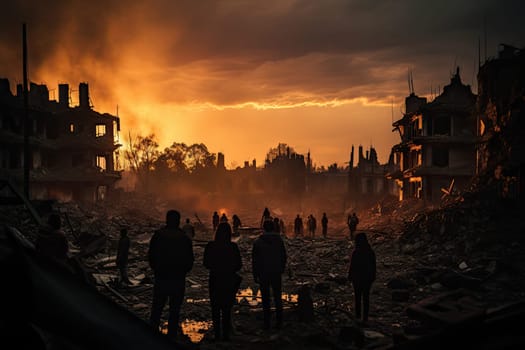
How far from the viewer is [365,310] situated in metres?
7.84

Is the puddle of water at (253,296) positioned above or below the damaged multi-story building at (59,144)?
below

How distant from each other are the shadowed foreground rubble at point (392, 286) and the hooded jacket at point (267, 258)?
2.72ft

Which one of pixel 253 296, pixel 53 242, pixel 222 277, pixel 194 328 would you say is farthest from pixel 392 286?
pixel 53 242

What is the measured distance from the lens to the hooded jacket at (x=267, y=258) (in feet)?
25.1

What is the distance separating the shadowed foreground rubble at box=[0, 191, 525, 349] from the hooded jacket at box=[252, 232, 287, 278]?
0.83m

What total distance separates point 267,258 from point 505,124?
18413mm

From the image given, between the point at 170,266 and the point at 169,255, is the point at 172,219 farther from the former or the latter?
the point at 170,266

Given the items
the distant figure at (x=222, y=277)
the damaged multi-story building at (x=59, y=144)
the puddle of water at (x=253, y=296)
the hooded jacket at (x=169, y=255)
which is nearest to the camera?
the hooded jacket at (x=169, y=255)

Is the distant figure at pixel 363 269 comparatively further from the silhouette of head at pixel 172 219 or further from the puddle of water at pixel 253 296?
the silhouette of head at pixel 172 219

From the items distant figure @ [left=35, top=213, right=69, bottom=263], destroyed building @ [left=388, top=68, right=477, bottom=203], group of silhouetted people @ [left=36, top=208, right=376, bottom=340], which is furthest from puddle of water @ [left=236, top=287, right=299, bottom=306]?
destroyed building @ [left=388, top=68, right=477, bottom=203]

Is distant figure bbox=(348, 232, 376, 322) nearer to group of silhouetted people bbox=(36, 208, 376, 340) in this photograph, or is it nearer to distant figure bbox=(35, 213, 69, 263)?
group of silhouetted people bbox=(36, 208, 376, 340)

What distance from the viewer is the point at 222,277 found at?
22.5 ft

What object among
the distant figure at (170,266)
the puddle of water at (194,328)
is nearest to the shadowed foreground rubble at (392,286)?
the puddle of water at (194,328)

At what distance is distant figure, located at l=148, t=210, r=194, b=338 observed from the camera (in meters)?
6.48
